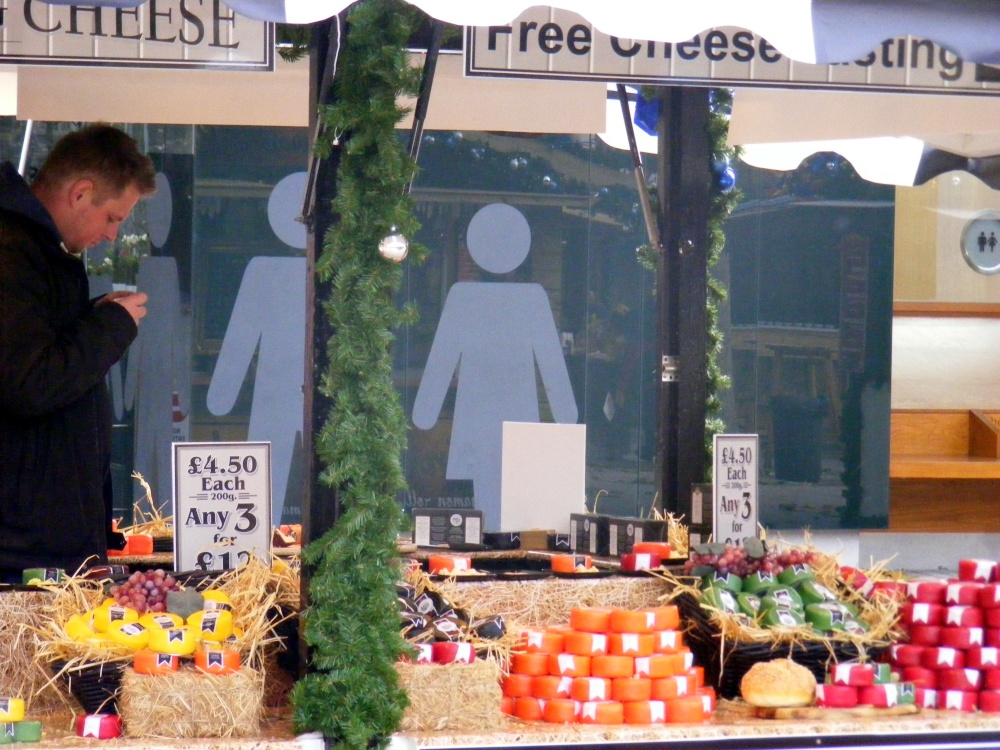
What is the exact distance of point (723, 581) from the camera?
12.0 feet

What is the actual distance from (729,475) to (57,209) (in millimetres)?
2299

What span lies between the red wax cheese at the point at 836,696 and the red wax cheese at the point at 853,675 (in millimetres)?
18

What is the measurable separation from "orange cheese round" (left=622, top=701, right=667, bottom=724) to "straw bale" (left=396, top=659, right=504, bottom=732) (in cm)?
35

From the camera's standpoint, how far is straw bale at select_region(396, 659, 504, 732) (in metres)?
3.04

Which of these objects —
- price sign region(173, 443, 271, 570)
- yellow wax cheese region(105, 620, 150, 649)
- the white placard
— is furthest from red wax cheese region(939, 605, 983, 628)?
yellow wax cheese region(105, 620, 150, 649)

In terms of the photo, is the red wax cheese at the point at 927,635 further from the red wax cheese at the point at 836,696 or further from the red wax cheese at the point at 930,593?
the red wax cheese at the point at 836,696

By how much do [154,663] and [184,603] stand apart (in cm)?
26

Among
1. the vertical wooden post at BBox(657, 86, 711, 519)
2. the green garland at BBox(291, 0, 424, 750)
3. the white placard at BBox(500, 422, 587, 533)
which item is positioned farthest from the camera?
the white placard at BBox(500, 422, 587, 533)

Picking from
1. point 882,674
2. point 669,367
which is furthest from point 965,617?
point 669,367

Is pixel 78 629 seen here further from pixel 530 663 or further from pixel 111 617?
pixel 530 663

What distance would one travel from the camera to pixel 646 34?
2.63 m

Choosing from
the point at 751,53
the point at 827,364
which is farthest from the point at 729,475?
the point at 827,364

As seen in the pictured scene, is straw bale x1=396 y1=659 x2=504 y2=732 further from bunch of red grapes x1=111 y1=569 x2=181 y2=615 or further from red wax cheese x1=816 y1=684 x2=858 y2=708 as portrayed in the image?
red wax cheese x1=816 y1=684 x2=858 y2=708

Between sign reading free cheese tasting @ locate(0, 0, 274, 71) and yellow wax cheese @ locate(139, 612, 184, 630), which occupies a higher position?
sign reading free cheese tasting @ locate(0, 0, 274, 71)
